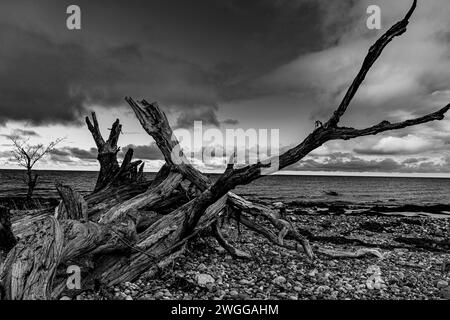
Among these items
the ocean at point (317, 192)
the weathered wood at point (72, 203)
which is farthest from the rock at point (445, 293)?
the ocean at point (317, 192)

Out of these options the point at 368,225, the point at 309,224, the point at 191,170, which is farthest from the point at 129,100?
the point at 368,225

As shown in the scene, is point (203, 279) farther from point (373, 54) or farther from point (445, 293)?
point (373, 54)

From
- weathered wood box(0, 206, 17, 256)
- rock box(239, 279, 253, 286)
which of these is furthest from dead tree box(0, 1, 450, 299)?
rock box(239, 279, 253, 286)

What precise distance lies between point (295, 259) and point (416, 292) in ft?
8.93

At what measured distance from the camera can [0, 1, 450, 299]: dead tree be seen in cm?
430

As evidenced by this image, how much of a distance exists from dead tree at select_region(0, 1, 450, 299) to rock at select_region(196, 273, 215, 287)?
814 mm

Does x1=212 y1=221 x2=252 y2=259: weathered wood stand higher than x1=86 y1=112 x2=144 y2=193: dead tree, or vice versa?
x1=86 y1=112 x2=144 y2=193: dead tree

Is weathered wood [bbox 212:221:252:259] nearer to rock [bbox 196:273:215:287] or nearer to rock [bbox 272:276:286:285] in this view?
rock [bbox 272:276:286:285]

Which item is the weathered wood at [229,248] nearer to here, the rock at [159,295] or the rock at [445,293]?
the rock at [159,295]

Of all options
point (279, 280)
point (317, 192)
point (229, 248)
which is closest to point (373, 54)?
point (279, 280)

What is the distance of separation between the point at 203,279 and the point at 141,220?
2391 millimetres
